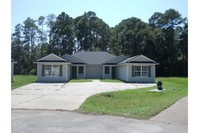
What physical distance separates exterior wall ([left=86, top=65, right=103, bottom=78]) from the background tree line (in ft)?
37.7

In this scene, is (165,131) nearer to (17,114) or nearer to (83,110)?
(83,110)

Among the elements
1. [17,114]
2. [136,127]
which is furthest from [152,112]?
[17,114]

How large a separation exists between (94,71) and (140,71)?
27.4 ft

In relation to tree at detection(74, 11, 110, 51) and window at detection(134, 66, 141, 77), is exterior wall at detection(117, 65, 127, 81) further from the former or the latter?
tree at detection(74, 11, 110, 51)

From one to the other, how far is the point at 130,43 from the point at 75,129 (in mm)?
38792

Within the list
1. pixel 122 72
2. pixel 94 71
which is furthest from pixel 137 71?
pixel 94 71

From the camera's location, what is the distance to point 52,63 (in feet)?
88.0

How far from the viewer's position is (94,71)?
1324 inches

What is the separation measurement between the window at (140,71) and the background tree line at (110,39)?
1416 centimetres

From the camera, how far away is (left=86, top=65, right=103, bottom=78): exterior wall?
33.5 m

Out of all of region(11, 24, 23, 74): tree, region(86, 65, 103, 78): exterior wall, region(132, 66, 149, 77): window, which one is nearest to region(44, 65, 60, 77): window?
region(86, 65, 103, 78): exterior wall
